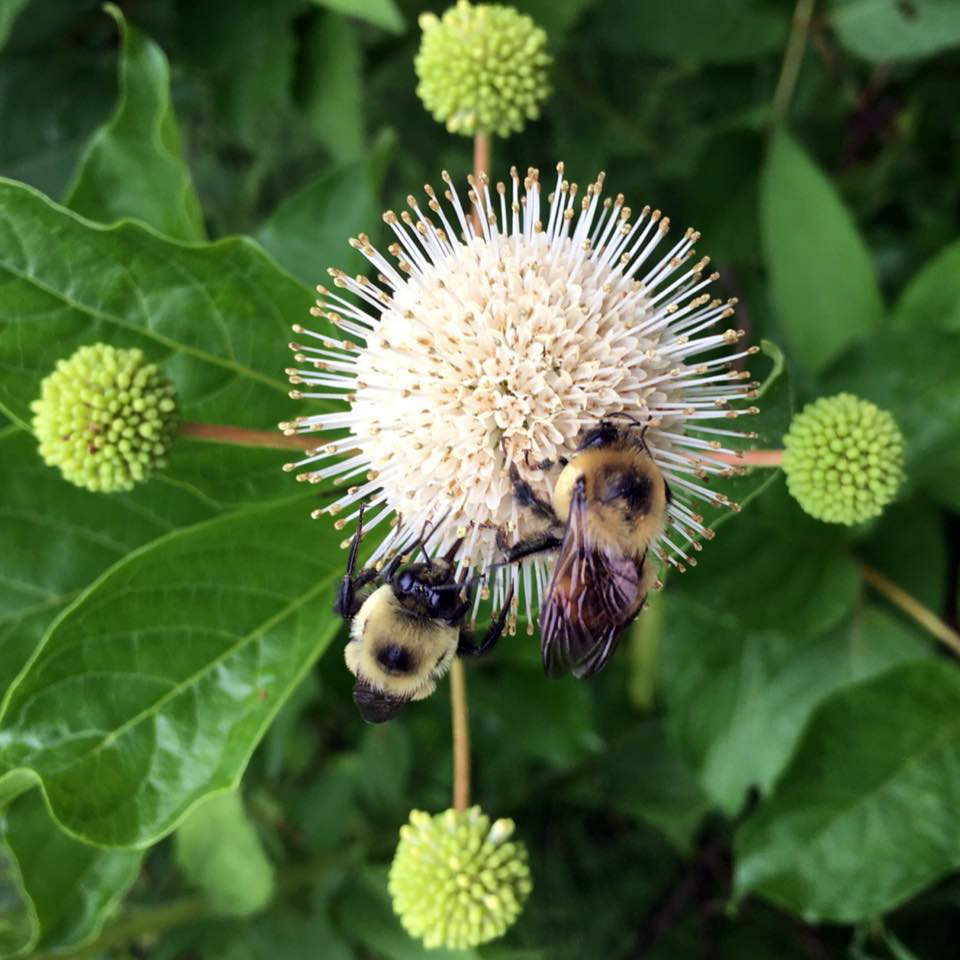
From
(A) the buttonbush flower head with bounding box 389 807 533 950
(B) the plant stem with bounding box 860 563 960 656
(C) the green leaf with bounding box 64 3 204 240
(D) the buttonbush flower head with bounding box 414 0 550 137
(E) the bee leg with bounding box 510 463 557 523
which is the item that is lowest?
(A) the buttonbush flower head with bounding box 389 807 533 950

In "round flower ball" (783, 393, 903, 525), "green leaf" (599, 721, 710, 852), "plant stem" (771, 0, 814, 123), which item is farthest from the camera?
"green leaf" (599, 721, 710, 852)

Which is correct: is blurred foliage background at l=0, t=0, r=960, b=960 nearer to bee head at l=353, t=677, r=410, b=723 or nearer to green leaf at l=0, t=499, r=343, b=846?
green leaf at l=0, t=499, r=343, b=846

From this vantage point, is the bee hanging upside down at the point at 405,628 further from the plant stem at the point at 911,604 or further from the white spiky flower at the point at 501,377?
the plant stem at the point at 911,604

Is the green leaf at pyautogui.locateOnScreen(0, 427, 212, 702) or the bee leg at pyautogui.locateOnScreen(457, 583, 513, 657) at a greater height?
the bee leg at pyautogui.locateOnScreen(457, 583, 513, 657)

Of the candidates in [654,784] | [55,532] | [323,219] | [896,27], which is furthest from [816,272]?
[55,532]

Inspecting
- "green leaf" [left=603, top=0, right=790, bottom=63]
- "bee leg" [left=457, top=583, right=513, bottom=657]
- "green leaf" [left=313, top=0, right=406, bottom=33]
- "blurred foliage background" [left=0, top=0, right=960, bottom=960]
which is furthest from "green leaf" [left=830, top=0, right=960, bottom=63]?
Result: "bee leg" [left=457, top=583, right=513, bottom=657]

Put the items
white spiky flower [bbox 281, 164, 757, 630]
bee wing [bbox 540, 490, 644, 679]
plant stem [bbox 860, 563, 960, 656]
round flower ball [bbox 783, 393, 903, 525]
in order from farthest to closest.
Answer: plant stem [bbox 860, 563, 960, 656], round flower ball [bbox 783, 393, 903, 525], white spiky flower [bbox 281, 164, 757, 630], bee wing [bbox 540, 490, 644, 679]
